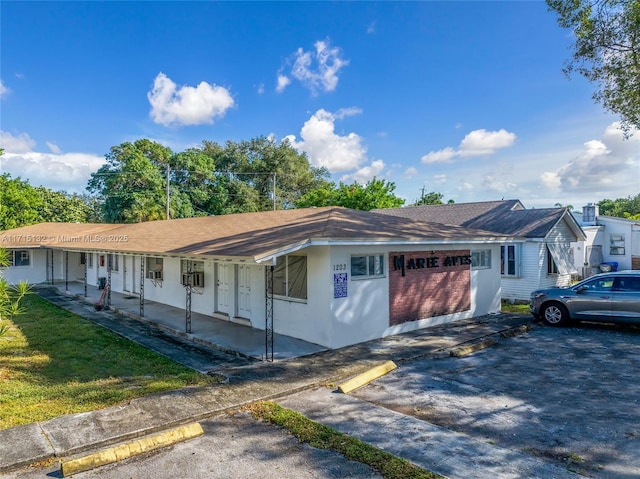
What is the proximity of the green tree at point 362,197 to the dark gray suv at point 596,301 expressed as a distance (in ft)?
71.3

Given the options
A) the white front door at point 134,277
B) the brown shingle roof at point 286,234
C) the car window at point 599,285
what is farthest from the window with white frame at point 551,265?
the white front door at point 134,277

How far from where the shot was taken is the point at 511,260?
59.1 feet

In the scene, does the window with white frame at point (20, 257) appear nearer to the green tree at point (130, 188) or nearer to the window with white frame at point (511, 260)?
the green tree at point (130, 188)

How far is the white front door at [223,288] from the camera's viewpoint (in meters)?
12.7

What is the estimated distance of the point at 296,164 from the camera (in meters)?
45.2

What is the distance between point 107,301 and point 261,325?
316 inches

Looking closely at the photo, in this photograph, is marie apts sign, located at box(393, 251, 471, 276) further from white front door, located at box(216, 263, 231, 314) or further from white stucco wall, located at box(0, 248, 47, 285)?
white stucco wall, located at box(0, 248, 47, 285)

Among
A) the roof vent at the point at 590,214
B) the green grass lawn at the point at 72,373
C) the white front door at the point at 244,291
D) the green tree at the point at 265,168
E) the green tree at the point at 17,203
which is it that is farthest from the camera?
the green tree at the point at 265,168

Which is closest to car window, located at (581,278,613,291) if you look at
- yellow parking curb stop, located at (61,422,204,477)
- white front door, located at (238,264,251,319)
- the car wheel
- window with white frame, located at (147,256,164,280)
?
the car wheel

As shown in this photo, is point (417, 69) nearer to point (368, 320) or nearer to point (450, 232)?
point (450, 232)

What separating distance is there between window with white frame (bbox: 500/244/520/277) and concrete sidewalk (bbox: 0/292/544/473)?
29.0ft

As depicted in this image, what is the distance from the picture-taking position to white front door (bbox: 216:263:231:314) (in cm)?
1267

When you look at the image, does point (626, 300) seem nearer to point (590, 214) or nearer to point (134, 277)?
point (590, 214)

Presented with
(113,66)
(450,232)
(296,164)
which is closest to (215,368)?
(450,232)
